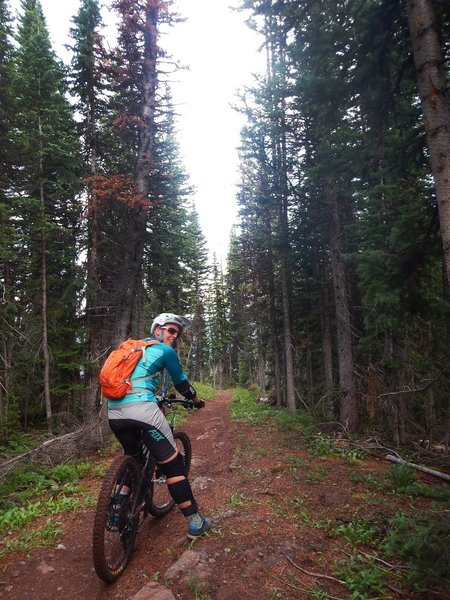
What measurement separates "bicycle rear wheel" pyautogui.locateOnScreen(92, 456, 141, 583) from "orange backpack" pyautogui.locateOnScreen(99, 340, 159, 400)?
765mm

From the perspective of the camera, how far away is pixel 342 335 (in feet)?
38.8

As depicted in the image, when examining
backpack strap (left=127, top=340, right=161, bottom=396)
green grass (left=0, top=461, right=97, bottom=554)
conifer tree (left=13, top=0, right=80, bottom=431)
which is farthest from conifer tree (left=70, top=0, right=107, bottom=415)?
backpack strap (left=127, top=340, right=161, bottom=396)

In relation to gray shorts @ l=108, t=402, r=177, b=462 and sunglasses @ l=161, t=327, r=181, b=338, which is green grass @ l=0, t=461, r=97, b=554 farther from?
sunglasses @ l=161, t=327, r=181, b=338

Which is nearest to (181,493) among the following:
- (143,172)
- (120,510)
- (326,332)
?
(120,510)

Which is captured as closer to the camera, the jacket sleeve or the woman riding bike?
the woman riding bike

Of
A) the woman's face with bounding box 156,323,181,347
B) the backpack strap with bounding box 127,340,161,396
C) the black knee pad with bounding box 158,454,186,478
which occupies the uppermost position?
the woman's face with bounding box 156,323,181,347

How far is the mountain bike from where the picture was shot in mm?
3438

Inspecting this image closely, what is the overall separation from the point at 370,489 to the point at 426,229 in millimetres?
4603

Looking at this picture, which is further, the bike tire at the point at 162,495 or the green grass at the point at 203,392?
the green grass at the point at 203,392

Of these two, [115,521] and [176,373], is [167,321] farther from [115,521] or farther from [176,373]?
[115,521]

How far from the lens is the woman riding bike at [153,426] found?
3.98 meters

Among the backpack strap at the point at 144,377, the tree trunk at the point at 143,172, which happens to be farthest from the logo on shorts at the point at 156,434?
the tree trunk at the point at 143,172

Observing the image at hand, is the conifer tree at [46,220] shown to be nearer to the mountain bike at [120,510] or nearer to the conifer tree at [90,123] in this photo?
the conifer tree at [90,123]

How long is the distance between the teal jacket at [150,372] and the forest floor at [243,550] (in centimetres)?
181
